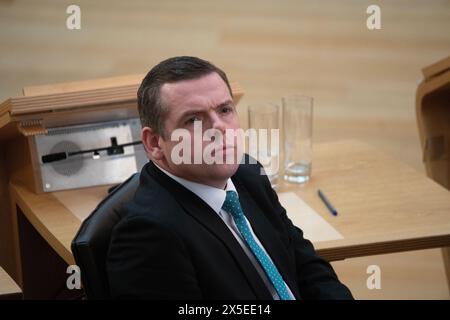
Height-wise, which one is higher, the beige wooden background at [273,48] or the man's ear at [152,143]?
the man's ear at [152,143]

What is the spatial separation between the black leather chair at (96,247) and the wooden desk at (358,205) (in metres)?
0.39

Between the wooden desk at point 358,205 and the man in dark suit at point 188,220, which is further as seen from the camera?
the wooden desk at point 358,205

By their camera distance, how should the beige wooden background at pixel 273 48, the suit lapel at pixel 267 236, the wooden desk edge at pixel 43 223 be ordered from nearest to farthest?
the suit lapel at pixel 267 236
the wooden desk edge at pixel 43 223
the beige wooden background at pixel 273 48

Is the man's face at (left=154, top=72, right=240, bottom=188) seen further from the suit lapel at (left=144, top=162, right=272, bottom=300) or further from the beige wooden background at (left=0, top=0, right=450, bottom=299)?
the beige wooden background at (left=0, top=0, right=450, bottom=299)

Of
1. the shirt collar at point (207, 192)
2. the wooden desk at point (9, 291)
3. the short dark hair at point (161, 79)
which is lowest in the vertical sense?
the wooden desk at point (9, 291)

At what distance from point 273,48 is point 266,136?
10.0 ft

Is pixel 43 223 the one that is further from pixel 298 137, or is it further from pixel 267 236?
pixel 298 137

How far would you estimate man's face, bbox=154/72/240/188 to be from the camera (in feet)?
5.61

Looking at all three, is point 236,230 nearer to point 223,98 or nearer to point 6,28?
point 223,98

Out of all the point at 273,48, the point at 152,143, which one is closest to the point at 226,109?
the point at 152,143

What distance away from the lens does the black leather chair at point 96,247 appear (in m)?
1.75

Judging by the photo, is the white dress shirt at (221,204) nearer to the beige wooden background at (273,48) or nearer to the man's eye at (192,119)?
the man's eye at (192,119)

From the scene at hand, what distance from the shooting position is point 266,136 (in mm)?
2688

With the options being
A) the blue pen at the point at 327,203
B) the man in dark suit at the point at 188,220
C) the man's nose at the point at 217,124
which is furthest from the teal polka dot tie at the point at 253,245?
the blue pen at the point at 327,203
